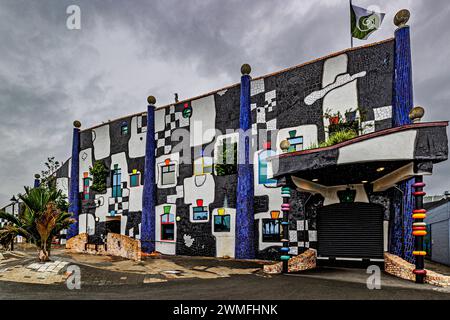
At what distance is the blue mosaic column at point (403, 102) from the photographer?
9.92 metres

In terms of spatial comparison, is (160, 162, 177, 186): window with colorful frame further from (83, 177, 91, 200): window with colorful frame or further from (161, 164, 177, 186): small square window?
(83, 177, 91, 200): window with colorful frame

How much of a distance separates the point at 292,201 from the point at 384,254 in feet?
12.4

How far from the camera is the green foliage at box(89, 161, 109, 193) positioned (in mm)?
19487

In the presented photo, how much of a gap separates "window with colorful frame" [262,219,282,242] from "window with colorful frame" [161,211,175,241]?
17.8ft

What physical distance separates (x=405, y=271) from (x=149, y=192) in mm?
12633

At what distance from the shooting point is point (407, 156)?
7348 millimetres

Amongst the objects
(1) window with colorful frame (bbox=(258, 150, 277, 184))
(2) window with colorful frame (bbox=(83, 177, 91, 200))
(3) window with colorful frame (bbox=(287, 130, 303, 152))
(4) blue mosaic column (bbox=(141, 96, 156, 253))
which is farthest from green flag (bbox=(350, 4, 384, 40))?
(2) window with colorful frame (bbox=(83, 177, 91, 200))

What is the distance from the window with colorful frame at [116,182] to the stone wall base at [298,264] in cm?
1203

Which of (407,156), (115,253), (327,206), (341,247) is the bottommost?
(115,253)

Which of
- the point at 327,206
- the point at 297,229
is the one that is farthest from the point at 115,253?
the point at 327,206

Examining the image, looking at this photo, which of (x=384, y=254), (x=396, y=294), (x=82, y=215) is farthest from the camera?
(x=82, y=215)
